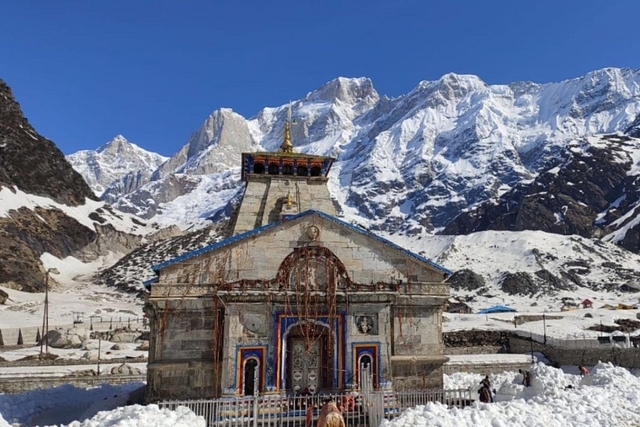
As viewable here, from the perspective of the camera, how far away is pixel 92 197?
14788cm

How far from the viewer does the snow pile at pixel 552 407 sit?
546 inches

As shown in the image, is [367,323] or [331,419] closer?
[331,419]

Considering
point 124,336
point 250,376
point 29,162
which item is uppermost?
point 29,162

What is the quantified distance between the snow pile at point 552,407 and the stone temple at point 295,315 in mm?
4298

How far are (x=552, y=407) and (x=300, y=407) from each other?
781cm

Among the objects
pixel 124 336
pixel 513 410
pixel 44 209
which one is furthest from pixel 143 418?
pixel 44 209

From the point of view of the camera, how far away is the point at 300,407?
1834cm

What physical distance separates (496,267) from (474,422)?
7858 centimetres

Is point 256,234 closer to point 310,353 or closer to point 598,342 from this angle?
point 310,353

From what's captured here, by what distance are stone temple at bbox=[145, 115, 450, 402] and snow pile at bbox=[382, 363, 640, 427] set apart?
4298 mm

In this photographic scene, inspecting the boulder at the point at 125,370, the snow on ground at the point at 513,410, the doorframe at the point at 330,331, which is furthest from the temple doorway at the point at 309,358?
the boulder at the point at 125,370

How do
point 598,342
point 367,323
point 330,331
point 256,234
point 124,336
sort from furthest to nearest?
point 124,336 → point 598,342 → point 256,234 → point 367,323 → point 330,331

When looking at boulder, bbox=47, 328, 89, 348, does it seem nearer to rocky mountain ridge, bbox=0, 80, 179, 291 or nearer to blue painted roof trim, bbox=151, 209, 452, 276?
blue painted roof trim, bbox=151, 209, 452, 276

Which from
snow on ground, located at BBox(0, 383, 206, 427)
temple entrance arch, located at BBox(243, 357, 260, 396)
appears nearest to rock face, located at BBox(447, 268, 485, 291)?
snow on ground, located at BBox(0, 383, 206, 427)
